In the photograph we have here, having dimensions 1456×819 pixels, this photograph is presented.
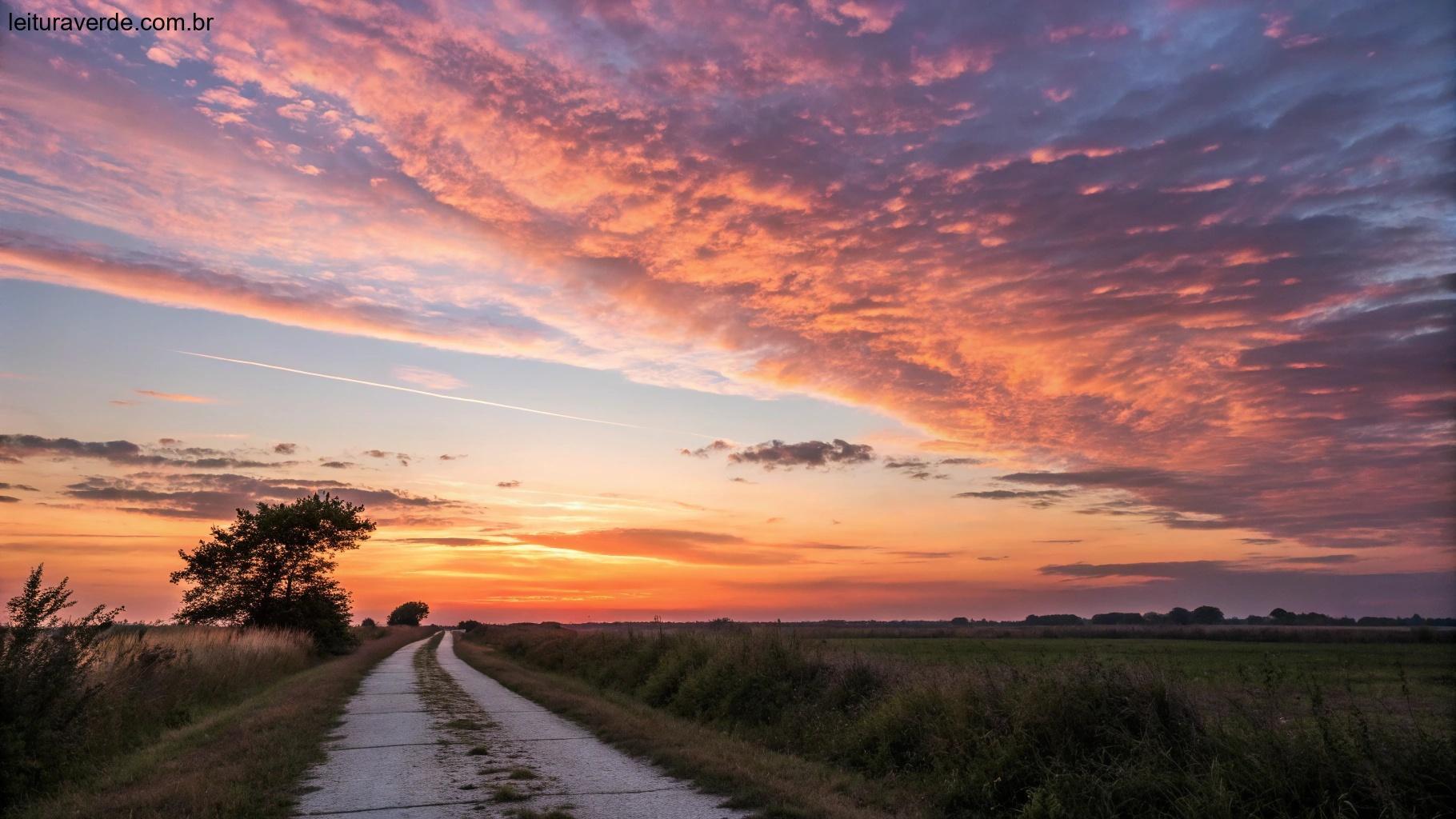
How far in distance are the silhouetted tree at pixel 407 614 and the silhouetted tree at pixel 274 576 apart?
431 feet

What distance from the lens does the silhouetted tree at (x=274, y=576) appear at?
3750cm

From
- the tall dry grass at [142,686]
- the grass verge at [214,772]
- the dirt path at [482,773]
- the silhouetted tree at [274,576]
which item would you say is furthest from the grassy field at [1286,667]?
the silhouetted tree at [274,576]

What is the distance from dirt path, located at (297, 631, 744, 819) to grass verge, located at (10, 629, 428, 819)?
1.32 ft

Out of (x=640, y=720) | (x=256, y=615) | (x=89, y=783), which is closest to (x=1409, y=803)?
(x=640, y=720)

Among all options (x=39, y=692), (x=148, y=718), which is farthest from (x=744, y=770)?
(x=148, y=718)

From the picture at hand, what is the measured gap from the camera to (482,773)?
10.1 meters

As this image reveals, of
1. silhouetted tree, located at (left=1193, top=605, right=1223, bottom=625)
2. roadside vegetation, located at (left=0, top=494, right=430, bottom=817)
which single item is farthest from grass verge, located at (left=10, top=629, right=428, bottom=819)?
silhouetted tree, located at (left=1193, top=605, right=1223, bottom=625)

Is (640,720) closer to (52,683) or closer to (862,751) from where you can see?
(862,751)

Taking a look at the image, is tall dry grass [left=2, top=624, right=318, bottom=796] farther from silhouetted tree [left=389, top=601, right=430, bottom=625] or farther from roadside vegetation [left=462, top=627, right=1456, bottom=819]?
silhouetted tree [left=389, top=601, right=430, bottom=625]

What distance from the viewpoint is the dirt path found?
8.41 metres

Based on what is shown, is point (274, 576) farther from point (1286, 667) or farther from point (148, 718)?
point (1286, 667)

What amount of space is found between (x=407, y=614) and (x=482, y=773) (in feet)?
557

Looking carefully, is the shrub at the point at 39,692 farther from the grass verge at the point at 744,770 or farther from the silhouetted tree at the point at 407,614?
the silhouetted tree at the point at 407,614

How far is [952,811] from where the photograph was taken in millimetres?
9156
